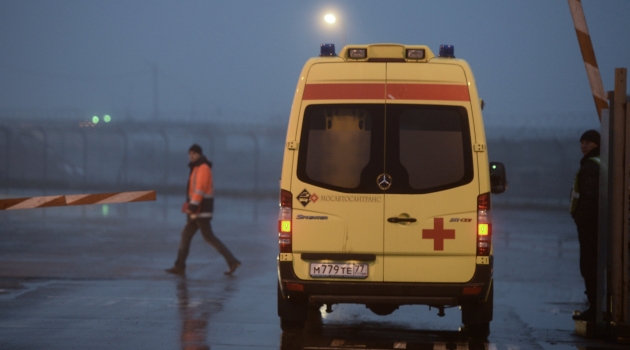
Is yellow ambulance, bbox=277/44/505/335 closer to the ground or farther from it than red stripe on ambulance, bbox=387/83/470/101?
closer to the ground

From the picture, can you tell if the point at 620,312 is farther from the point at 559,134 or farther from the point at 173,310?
the point at 559,134

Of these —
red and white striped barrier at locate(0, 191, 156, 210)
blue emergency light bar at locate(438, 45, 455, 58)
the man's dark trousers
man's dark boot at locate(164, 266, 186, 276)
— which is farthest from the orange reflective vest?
blue emergency light bar at locate(438, 45, 455, 58)

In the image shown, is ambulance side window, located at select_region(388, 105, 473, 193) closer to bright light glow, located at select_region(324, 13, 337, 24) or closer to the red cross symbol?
the red cross symbol

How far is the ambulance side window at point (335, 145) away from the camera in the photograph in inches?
291

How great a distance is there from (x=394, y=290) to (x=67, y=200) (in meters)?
3.69

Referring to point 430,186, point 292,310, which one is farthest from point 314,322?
point 430,186

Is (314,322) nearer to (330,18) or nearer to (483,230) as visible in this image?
(483,230)

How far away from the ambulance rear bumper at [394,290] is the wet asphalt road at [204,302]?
0.51 m

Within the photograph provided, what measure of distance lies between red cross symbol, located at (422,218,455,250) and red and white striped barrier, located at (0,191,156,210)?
124 inches

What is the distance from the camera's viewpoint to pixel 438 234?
7.30m

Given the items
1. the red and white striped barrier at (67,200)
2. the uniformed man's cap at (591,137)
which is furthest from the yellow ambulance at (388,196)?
the red and white striped barrier at (67,200)

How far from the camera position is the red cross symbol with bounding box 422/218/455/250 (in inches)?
287

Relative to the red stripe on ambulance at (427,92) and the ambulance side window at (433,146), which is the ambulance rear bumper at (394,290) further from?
the red stripe on ambulance at (427,92)

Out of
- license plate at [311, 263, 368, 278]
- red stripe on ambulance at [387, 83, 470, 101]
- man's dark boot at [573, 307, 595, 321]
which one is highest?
red stripe on ambulance at [387, 83, 470, 101]
